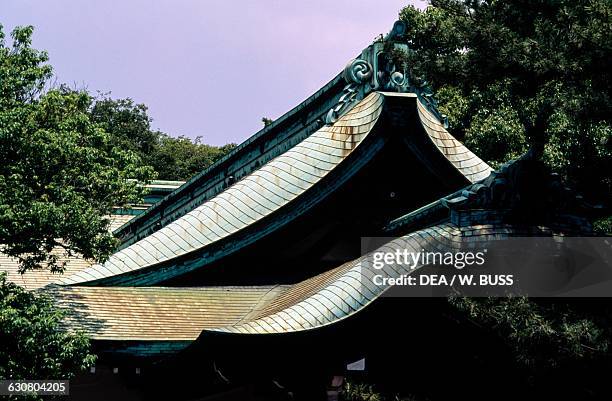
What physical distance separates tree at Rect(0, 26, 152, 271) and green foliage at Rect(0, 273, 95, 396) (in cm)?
66

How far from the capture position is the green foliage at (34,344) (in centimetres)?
810

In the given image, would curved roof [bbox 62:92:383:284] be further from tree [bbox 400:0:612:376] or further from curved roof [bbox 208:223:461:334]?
curved roof [bbox 208:223:461:334]

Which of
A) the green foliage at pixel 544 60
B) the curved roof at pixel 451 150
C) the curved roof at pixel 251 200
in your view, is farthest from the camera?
the curved roof at pixel 451 150

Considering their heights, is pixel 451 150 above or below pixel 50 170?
above

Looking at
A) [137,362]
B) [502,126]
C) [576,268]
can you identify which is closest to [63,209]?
[137,362]

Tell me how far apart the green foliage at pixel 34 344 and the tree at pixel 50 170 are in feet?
2.17

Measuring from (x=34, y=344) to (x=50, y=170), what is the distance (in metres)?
1.87

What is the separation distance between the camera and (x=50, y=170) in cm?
919

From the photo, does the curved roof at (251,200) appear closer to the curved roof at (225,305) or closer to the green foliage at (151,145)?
the curved roof at (225,305)

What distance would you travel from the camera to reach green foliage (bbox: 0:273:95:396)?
26.6 feet

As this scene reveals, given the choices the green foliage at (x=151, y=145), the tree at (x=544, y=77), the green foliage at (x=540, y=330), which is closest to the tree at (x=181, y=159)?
the green foliage at (x=151, y=145)

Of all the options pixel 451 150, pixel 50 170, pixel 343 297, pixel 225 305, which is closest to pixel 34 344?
pixel 50 170

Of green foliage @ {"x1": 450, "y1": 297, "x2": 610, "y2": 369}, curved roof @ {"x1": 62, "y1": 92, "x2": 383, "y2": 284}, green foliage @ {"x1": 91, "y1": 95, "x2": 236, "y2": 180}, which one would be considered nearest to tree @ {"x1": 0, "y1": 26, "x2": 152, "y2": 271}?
curved roof @ {"x1": 62, "y1": 92, "x2": 383, "y2": 284}

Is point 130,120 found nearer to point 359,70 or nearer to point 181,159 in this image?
point 181,159
